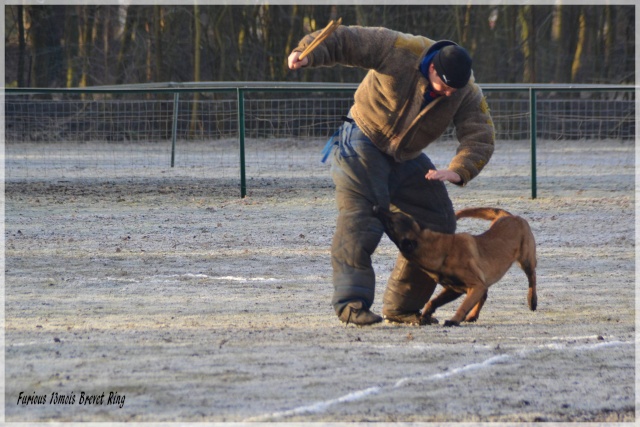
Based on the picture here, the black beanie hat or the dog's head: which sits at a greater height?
the black beanie hat

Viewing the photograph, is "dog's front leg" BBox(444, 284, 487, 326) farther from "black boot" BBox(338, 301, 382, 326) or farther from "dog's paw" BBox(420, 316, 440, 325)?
"black boot" BBox(338, 301, 382, 326)

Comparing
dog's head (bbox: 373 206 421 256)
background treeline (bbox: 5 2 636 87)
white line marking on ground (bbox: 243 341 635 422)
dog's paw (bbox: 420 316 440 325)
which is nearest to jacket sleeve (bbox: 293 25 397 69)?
dog's head (bbox: 373 206 421 256)

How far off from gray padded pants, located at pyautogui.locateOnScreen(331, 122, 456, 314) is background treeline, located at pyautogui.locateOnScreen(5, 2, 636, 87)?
20.7 metres

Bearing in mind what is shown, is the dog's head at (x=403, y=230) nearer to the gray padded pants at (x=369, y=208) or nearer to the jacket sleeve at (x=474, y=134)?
the gray padded pants at (x=369, y=208)

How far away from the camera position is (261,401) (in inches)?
169

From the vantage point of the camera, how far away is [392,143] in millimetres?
5730

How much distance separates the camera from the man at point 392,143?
5.55m

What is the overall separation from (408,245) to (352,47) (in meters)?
1.14

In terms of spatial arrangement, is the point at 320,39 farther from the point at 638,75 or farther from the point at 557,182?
the point at 638,75

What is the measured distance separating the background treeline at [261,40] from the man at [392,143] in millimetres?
20685

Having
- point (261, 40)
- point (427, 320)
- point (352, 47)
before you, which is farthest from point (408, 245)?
point (261, 40)

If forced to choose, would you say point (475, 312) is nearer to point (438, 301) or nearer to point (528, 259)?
point (438, 301)

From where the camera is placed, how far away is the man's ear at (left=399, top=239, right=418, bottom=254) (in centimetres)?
561

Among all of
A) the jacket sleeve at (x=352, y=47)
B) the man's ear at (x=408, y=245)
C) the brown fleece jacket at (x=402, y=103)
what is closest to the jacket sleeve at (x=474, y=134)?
the brown fleece jacket at (x=402, y=103)
